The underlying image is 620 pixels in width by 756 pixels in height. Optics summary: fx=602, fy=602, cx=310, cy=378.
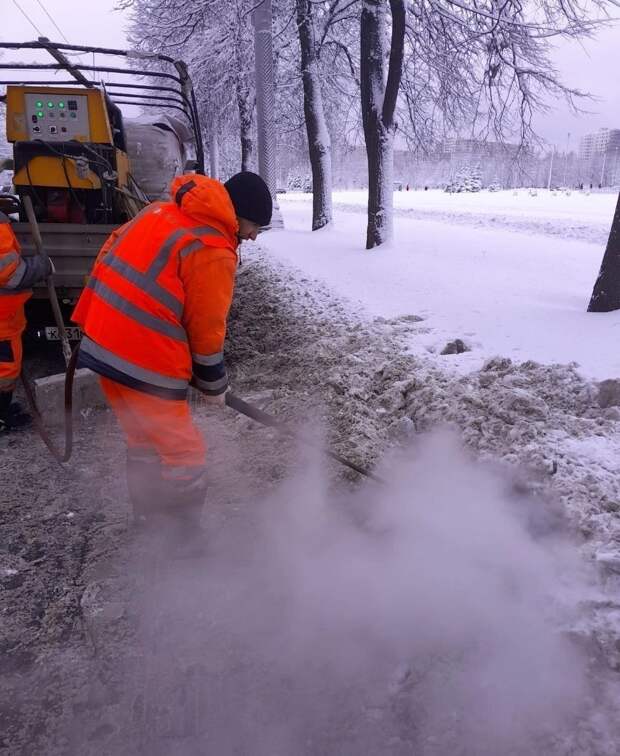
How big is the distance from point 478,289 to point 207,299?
4.93 m

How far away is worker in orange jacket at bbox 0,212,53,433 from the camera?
3811mm

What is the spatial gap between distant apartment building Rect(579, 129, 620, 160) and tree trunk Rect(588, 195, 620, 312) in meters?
67.9

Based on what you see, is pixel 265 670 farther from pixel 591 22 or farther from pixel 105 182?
pixel 591 22

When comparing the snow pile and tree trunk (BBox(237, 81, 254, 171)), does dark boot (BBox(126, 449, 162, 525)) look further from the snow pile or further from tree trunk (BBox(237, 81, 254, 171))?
tree trunk (BBox(237, 81, 254, 171))

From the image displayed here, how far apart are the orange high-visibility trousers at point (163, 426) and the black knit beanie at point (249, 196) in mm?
887

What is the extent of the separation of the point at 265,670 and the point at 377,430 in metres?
2.09

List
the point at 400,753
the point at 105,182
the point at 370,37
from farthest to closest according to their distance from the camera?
the point at 370,37 → the point at 105,182 → the point at 400,753

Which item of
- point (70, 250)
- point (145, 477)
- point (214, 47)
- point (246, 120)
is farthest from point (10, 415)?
point (246, 120)

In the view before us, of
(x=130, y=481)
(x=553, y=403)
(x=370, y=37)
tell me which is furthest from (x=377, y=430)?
(x=370, y=37)

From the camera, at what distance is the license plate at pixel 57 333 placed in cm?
498

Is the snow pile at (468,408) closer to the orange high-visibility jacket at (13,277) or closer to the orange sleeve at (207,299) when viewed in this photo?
the orange sleeve at (207,299)

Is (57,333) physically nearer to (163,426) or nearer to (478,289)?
(163,426)

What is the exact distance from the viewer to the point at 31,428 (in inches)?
173

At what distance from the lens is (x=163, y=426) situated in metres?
2.71
